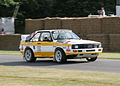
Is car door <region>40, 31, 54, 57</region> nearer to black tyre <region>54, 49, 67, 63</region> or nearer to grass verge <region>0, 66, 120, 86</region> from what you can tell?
black tyre <region>54, 49, 67, 63</region>

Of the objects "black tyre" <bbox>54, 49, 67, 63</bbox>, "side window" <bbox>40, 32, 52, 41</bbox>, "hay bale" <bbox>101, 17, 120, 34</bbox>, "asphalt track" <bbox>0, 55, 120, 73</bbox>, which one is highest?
"hay bale" <bbox>101, 17, 120, 34</bbox>

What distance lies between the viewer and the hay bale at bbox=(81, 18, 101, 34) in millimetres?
29516

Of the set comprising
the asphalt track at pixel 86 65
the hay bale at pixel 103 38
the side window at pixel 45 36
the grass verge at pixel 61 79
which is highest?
the side window at pixel 45 36

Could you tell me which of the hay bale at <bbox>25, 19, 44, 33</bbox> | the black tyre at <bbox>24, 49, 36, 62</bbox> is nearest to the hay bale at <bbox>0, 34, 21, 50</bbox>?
the hay bale at <bbox>25, 19, 44, 33</bbox>

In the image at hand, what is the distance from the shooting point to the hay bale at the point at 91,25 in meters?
29.5

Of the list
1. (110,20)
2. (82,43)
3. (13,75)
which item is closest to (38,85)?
(13,75)

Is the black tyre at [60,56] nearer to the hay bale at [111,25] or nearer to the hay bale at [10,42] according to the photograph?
the hay bale at [111,25]

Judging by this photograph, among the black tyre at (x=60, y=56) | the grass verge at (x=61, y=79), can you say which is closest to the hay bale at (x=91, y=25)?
the black tyre at (x=60, y=56)

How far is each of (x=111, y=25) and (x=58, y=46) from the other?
1168 centimetres

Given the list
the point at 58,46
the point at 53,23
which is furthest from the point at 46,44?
the point at 53,23

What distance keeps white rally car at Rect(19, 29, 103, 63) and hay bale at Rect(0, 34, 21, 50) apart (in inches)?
516

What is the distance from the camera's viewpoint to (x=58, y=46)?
17.8m

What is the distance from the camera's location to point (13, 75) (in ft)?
42.0

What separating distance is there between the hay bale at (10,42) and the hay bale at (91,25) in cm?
590
